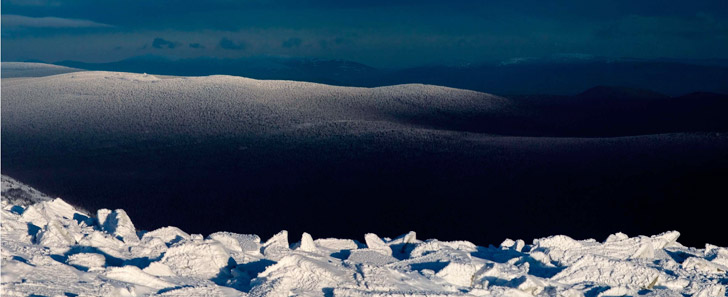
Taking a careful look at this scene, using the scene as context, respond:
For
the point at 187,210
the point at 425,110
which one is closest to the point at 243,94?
the point at 425,110

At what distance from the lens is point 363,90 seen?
1407 inches

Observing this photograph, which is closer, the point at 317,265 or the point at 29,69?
→ the point at 317,265

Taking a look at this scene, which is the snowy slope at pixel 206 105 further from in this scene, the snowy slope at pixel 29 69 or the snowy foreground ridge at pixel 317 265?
the snowy slope at pixel 29 69

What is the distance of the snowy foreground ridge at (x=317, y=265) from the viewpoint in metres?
5.49

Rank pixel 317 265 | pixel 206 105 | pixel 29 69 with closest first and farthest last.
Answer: pixel 317 265
pixel 206 105
pixel 29 69

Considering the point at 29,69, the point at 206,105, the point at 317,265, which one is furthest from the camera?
the point at 29,69

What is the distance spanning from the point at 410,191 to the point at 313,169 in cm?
337

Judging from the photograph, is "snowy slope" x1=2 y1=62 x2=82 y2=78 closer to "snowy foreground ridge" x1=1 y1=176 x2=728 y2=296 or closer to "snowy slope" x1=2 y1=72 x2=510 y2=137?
"snowy slope" x1=2 y1=72 x2=510 y2=137

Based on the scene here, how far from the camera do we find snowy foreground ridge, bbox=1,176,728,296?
216 inches

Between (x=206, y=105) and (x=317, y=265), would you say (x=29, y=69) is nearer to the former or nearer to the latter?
(x=206, y=105)

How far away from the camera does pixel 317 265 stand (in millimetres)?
5938

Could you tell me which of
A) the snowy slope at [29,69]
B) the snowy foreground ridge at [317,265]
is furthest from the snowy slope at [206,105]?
the snowy slope at [29,69]

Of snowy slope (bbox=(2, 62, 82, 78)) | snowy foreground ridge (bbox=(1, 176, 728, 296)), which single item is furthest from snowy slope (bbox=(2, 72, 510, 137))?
snowy slope (bbox=(2, 62, 82, 78))

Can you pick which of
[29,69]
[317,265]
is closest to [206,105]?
[317,265]
